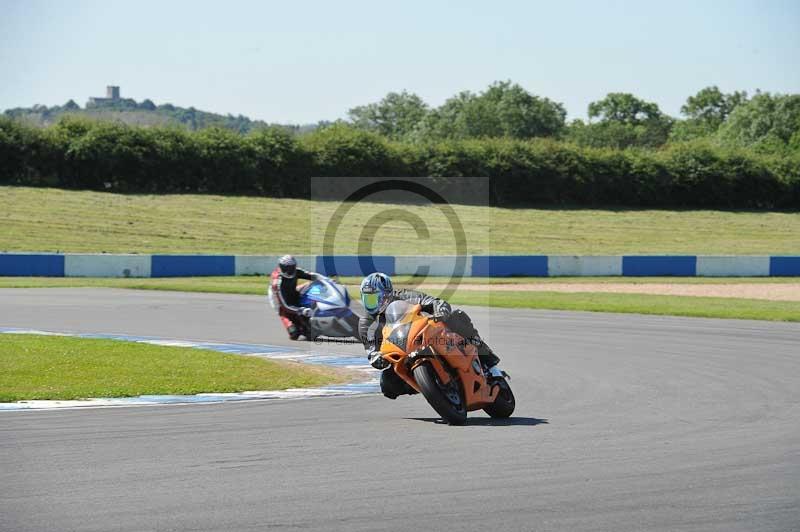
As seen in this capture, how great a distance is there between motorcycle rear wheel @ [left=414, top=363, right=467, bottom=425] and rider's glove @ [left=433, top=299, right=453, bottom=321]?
0.42m

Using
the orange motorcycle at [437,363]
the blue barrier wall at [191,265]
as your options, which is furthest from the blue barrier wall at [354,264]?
the orange motorcycle at [437,363]

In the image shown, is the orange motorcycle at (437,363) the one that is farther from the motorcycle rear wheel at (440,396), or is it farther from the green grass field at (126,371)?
the green grass field at (126,371)

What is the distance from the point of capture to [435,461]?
24.2 feet

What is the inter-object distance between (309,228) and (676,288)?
55.1ft

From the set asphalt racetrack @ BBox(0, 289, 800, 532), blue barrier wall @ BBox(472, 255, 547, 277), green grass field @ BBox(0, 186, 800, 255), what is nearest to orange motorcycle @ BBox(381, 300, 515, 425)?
asphalt racetrack @ BBox(0, 289, 800, 532)

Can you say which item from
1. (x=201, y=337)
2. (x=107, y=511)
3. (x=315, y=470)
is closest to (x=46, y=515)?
(x=107, y=511)

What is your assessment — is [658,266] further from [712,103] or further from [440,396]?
[712,103]

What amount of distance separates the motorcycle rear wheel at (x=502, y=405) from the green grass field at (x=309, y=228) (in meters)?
27.2

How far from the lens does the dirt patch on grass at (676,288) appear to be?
2794 centimetres

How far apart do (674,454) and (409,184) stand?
151 ft

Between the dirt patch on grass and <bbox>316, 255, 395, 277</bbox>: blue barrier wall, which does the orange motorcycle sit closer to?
the dirt patch on grass

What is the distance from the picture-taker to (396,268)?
106ft

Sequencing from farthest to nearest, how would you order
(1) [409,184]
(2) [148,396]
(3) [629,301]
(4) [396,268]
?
(1) [409,184]
(4) [396,268]
(3) [629,301]
(2) [148,396]

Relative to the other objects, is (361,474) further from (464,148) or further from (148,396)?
(464,148)
